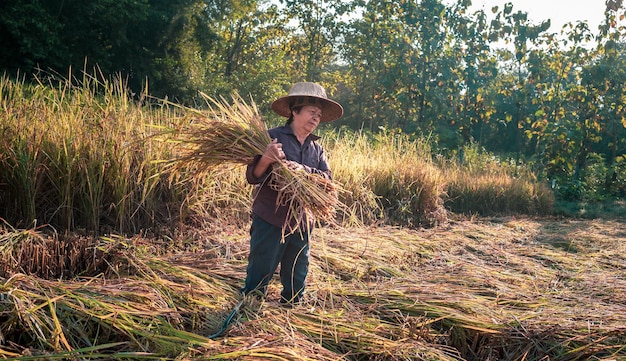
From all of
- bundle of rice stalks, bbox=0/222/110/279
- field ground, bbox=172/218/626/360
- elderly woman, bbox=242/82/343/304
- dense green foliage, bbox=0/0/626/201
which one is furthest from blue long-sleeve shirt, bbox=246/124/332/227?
dense green foliage, bbox=0/0/626/201

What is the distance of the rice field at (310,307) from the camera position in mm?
1929

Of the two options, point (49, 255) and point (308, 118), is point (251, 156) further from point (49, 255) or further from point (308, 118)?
point (49, 255)

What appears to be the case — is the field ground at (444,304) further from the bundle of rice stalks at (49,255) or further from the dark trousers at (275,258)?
the bundle of rice stalks at (49,255)

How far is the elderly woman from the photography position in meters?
2.52

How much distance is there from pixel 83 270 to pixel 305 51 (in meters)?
16.8

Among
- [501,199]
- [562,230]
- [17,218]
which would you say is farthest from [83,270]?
[501,199]

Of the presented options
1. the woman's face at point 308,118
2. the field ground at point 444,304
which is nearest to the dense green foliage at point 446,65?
the field ground at point 444,304

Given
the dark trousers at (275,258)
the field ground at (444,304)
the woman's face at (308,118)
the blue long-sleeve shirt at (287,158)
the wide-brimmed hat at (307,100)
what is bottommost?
the field ground at (444,304)

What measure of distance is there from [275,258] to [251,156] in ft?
1.78

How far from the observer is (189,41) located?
43.2ft

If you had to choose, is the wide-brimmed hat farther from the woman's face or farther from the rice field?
the rice field

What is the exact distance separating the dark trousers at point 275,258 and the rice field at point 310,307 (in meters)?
0.11

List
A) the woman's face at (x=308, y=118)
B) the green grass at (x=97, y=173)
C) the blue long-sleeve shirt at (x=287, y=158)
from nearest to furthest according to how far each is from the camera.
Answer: the blue long-sleeve shirt at (x=287, y=158) < the woman's face at (x=308, y=118) < the green grass at (x=97, y=173)

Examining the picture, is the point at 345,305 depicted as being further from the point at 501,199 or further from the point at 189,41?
the point at 189,41
